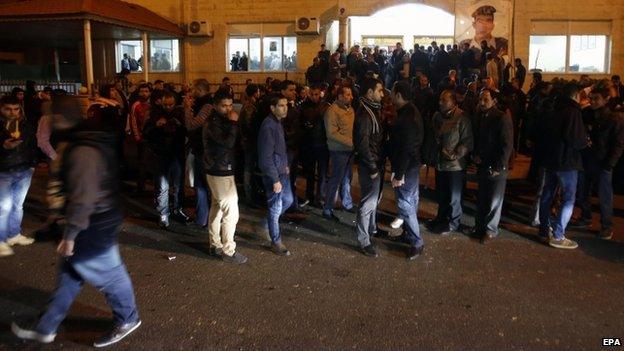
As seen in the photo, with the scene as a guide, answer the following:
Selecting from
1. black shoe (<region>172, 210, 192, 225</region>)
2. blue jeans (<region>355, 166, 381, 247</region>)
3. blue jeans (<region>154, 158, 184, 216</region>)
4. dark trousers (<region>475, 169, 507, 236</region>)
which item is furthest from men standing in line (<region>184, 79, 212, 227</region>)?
dark trousers (<region>475, 169, 507, 236</region>)

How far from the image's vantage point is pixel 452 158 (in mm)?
7258

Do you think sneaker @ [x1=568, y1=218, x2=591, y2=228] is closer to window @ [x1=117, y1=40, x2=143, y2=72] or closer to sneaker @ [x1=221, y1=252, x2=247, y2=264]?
sneaker @ [x1=221, y1=252, x2=247, y2=264]

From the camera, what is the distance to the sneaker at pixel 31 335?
4.35 metres

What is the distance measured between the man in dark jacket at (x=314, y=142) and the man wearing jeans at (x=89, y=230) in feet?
14.7

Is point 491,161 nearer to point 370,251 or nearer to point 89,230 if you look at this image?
point 370,251

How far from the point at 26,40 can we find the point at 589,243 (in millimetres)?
22310

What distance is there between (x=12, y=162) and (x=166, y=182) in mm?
1847

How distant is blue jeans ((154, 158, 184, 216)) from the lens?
24.5 ft

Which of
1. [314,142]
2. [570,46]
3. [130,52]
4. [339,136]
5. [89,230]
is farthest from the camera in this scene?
[130,52]

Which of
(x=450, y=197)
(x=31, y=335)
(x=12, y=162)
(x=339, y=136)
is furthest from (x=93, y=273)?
(x=450, y=197)

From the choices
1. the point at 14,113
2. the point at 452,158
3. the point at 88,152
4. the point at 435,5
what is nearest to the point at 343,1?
the point at 435,5

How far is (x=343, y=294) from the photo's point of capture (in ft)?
18.0

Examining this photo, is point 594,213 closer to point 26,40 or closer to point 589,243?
point 589,243

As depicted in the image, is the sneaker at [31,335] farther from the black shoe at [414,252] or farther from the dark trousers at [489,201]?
the dark trousers at [489,201]
